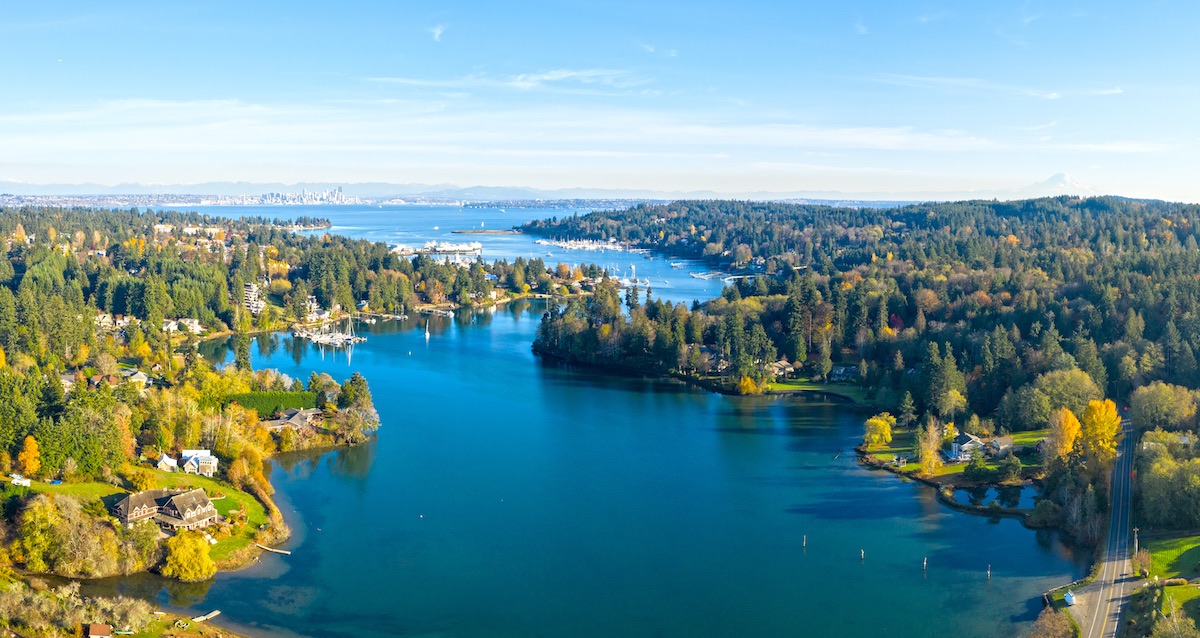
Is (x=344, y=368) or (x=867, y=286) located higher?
(x=867, y=286)

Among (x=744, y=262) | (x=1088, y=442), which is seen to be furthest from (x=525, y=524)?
(x=744, y=262)

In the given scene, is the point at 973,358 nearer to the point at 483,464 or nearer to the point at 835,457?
the point at 835,457

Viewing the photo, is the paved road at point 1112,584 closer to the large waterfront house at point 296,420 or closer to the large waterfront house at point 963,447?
the large waterfront house at point 963,447

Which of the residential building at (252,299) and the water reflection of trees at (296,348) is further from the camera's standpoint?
the residential building at (252,299)

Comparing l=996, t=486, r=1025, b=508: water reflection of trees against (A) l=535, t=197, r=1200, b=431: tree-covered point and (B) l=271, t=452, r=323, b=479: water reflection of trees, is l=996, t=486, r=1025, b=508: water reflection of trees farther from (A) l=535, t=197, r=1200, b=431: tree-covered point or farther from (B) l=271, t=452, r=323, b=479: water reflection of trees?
(B) l=271, t=452, r=323, b=479: water reflection of trees

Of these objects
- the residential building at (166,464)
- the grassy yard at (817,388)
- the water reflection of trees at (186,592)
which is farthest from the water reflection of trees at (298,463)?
the grassy yard at (817,388)

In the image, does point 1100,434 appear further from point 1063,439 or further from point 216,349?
point 216,349

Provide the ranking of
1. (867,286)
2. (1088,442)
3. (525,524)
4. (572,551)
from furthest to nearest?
1. (867,286)
2. (1088,442)
3. (525,524)
4. (572,551)
